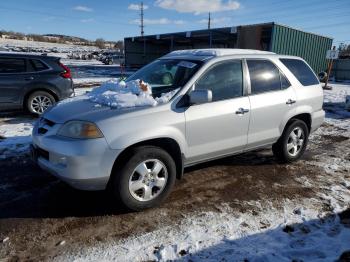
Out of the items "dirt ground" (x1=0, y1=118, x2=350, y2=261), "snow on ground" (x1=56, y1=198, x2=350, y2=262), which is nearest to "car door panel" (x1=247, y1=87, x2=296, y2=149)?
"dirt ground" (x1=0, y1=118, x2=350, y2=261)

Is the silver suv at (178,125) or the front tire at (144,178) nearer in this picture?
the silver suv at (178,125)

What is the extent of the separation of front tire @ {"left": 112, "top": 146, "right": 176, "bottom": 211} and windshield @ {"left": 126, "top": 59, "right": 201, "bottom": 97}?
88 cm

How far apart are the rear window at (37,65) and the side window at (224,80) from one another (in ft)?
18.7

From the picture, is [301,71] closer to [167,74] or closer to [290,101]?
[290,101]

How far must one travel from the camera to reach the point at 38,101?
8.59 meters

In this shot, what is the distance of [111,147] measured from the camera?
3.56 metres

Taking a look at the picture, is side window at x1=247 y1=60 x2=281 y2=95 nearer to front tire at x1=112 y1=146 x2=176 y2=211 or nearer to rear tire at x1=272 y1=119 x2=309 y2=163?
rear tire at x1=272 y1=119 x2=309 y2=163

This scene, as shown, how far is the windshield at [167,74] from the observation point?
172 inches

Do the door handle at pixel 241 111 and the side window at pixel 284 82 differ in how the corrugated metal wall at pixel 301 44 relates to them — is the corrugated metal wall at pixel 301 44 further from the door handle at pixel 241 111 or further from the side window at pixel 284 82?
the door handle at pixel 241 111

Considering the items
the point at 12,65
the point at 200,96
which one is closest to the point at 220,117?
the point at 200,96

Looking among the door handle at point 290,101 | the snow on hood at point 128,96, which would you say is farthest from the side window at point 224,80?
the door handle at point 290,101

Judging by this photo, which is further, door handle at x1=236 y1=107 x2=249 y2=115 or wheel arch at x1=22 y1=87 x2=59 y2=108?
wheel arch at x1=22 y1=87 x2=59 y2=108

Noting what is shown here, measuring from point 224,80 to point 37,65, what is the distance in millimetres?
5843

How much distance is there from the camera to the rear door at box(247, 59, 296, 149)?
4.84 metres
